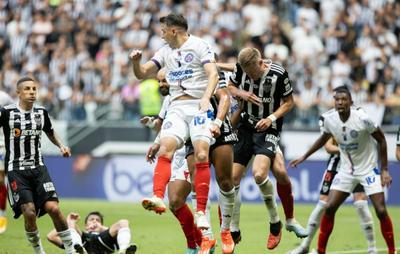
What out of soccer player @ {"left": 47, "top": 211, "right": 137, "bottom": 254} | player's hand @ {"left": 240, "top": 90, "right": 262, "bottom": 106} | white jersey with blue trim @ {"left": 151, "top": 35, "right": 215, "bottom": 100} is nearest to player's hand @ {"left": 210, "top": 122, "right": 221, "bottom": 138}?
white jersey with blue trim @ {"left": 151, "top": 35, "right": 215, "bottom": 100}

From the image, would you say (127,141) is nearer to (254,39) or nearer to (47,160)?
(47,160)

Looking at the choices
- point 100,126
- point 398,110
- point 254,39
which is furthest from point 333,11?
point 100,126

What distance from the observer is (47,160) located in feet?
77.5

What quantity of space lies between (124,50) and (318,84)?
5.49 meters

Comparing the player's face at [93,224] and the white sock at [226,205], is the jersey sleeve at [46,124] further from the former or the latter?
the white sock at [226,205]

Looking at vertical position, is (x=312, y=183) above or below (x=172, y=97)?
below

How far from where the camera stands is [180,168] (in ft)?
42.7

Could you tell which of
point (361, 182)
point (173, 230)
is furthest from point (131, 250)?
point (173, 230)

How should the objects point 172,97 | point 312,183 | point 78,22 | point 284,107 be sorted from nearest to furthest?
point 172,97, point 284,107, point 312,183, point 78,22

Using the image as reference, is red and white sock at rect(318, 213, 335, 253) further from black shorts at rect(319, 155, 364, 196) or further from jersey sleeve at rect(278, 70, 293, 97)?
jersey sleeve at rect(278, 70, 293, 97)

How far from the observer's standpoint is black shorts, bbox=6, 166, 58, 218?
40.9 ft

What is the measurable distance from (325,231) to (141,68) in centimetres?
339

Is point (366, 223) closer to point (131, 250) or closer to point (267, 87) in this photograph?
point (267, 87)

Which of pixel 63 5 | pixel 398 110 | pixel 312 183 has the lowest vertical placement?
pixel 312 183
